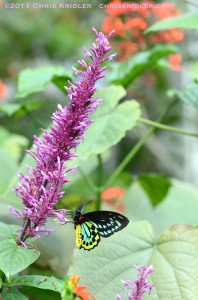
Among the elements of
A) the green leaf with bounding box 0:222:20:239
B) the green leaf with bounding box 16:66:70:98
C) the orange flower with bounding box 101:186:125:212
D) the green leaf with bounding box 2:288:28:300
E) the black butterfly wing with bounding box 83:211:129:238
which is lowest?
the green leaf with bounding box 2:288:28:300

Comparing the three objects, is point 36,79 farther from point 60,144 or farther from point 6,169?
point 60,144

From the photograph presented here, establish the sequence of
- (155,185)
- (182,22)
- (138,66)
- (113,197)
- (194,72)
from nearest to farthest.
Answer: (194,72) → (182,22) → (138,66) → (155,185) → (113,197)

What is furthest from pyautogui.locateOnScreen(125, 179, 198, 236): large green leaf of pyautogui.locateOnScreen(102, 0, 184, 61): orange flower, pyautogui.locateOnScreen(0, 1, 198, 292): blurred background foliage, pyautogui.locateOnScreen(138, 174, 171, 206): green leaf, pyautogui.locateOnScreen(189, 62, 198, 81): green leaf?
pyautogui.locateOnScreen(189, 62, 198, 81): green leaf

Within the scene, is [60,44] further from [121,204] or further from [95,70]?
[95,70]

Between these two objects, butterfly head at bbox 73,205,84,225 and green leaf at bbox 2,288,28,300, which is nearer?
green leaf at bbox 2,288,28,300

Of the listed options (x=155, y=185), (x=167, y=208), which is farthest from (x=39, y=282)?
(x=167, y=208)

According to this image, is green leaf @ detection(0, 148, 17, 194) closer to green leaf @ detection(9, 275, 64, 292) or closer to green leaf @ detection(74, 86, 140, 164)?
green leaf @ detection(74, 86, 140, 164)

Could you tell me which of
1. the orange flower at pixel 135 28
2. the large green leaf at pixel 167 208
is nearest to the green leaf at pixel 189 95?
the large green leaf at pixel 167 208

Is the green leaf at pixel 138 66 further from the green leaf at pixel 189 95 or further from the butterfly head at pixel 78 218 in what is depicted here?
the butterfly head at pixel 78 218
